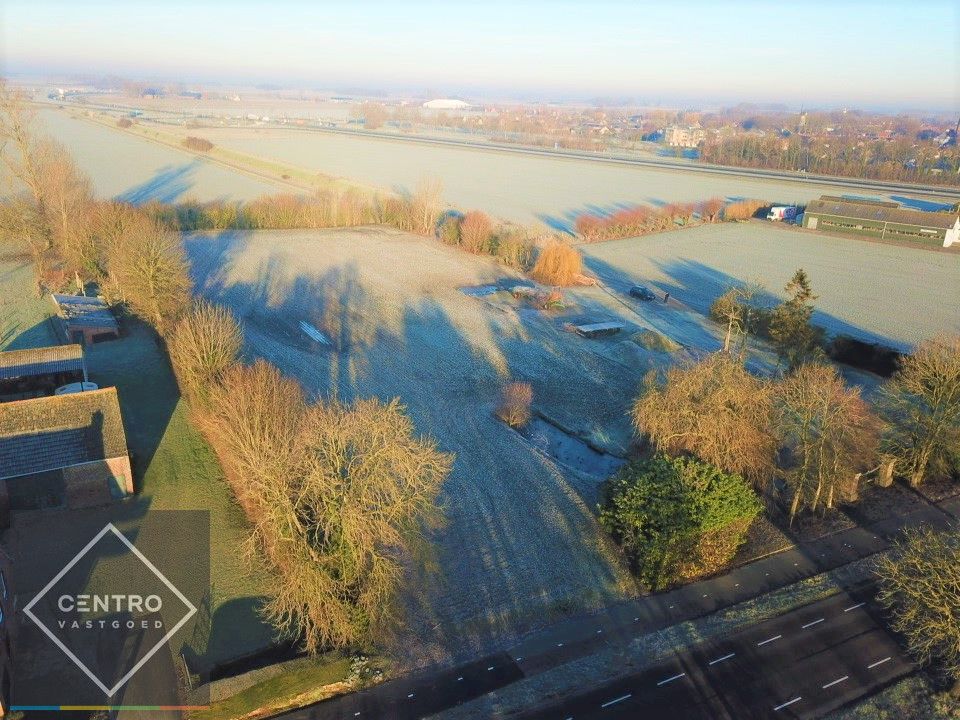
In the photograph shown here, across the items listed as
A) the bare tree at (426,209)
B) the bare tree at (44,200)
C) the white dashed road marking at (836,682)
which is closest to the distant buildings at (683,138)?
the bare tree at (426,209)

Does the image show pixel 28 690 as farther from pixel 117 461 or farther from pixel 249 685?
pixel 117 461

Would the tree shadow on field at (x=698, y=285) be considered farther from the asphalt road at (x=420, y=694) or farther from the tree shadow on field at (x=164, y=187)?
the tree shadow on field at (x=164, y=187)

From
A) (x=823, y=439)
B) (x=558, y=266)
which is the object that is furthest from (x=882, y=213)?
(x=823, y=439)

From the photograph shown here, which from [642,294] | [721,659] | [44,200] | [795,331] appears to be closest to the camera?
[721,659]

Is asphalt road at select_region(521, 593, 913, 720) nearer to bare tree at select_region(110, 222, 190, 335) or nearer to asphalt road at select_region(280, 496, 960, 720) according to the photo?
asphalt road at select_region(280, 496, 960, 720)

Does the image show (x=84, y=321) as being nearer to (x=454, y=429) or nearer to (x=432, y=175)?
(x=454, y=429)

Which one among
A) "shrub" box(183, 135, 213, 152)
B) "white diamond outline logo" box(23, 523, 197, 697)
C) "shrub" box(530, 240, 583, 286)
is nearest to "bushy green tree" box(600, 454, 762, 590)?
"white diamond outline logo" box(23, 523, 197, 697)

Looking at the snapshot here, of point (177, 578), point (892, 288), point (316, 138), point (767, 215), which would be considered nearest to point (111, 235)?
point (177, 578)
